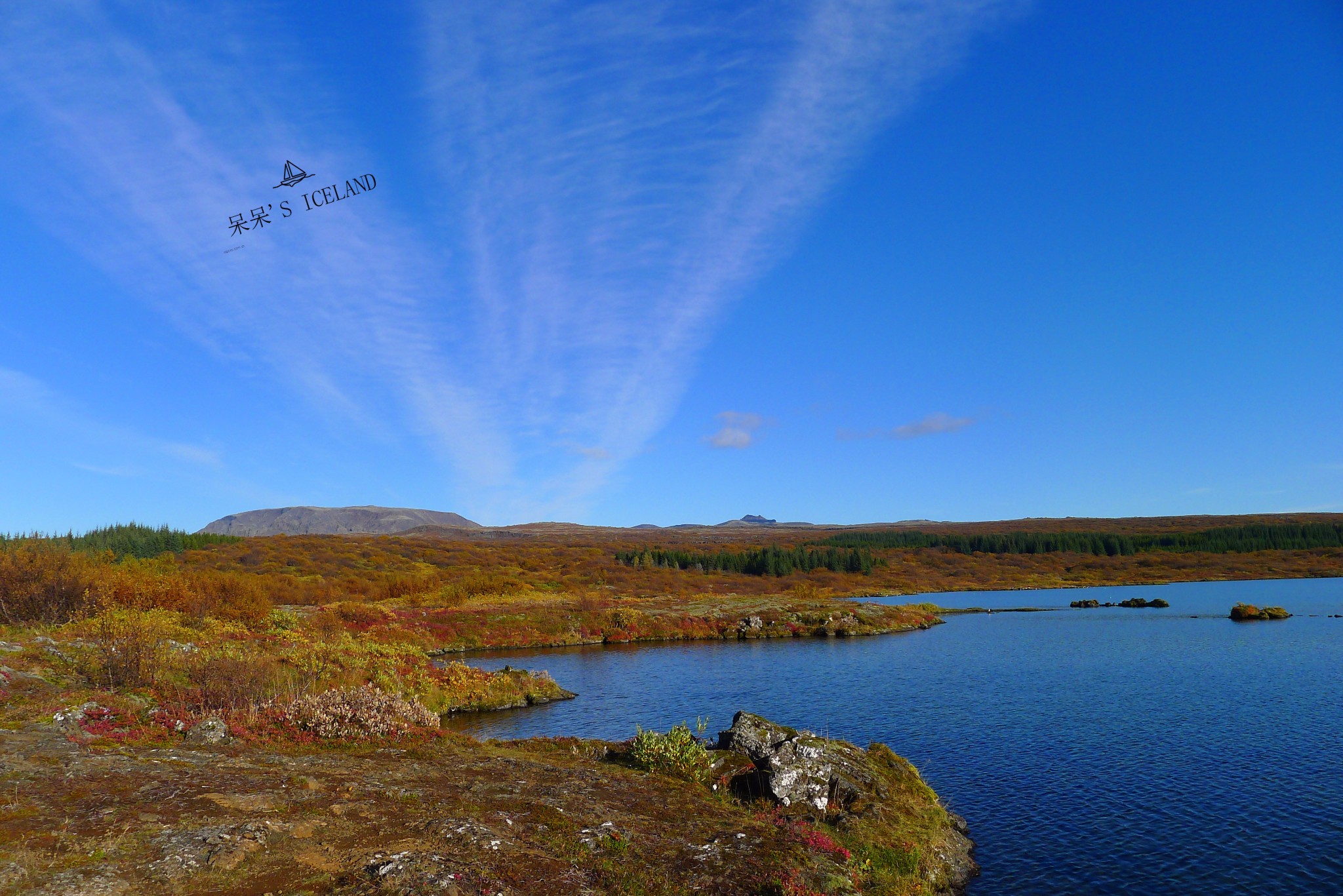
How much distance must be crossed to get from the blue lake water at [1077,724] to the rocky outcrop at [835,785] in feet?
2.61

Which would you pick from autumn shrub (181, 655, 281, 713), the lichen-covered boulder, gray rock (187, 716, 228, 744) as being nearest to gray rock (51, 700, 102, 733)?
autumn shrub (181, 655, 281, 713)

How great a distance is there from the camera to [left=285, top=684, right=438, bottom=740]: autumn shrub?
23609mm

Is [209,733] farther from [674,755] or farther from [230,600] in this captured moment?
[230,600]

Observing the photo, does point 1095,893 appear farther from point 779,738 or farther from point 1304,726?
point 1304,726

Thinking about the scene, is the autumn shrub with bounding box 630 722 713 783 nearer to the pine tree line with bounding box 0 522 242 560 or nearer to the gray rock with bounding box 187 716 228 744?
the gray rock with bounding box 187 716 228 744

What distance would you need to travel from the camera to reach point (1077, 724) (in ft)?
105

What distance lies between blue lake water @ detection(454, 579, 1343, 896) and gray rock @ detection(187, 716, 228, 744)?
12654 mm

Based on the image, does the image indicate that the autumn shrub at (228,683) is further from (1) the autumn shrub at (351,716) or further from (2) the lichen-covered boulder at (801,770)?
(2) the lichen-covered boulder at (801,770)

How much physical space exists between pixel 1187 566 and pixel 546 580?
146677mm

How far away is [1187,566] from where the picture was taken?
164500mm

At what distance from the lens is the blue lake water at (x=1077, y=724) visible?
18859 mm

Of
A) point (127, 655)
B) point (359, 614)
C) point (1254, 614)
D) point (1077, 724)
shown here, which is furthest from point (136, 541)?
point (1254, 614)

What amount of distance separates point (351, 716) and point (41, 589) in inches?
982

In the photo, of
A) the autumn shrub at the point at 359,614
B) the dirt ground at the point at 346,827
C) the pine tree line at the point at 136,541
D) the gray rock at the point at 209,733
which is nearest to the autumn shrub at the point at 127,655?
the dirt ground at the point at 346,827
